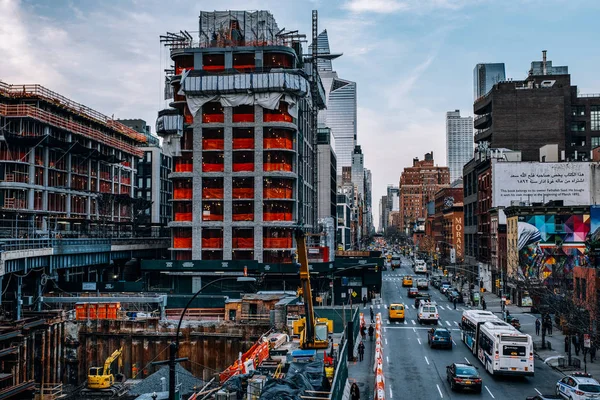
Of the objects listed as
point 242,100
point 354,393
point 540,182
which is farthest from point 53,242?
point 540,182

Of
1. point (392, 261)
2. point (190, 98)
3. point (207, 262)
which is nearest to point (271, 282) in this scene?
point (207, 262)

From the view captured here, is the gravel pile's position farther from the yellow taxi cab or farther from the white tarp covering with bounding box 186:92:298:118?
the white tarp covering with bounding box 186:92:298:118

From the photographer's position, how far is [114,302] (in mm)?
57219

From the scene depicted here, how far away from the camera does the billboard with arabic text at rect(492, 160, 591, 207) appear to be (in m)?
85.6

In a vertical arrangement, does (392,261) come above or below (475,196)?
below

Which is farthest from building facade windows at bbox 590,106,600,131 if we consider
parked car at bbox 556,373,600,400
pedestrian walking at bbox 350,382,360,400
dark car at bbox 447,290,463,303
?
pedestrian walking at bbox 350,382,360,400

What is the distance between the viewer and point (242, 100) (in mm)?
80500

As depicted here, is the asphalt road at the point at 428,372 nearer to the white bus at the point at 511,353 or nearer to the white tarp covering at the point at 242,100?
the white bus at the point at 511,353

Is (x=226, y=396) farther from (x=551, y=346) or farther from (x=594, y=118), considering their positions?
(x=594, y=118)

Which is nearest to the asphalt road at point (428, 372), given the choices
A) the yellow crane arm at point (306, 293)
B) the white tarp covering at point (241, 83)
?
the yellow crane arm at point (306, 293)

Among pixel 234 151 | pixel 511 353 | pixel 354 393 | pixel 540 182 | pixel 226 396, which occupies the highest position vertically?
pixel 234 151

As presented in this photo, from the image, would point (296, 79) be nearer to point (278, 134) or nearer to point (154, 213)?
point (278, 134)

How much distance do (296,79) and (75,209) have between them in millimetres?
44181

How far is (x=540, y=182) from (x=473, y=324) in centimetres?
4904
